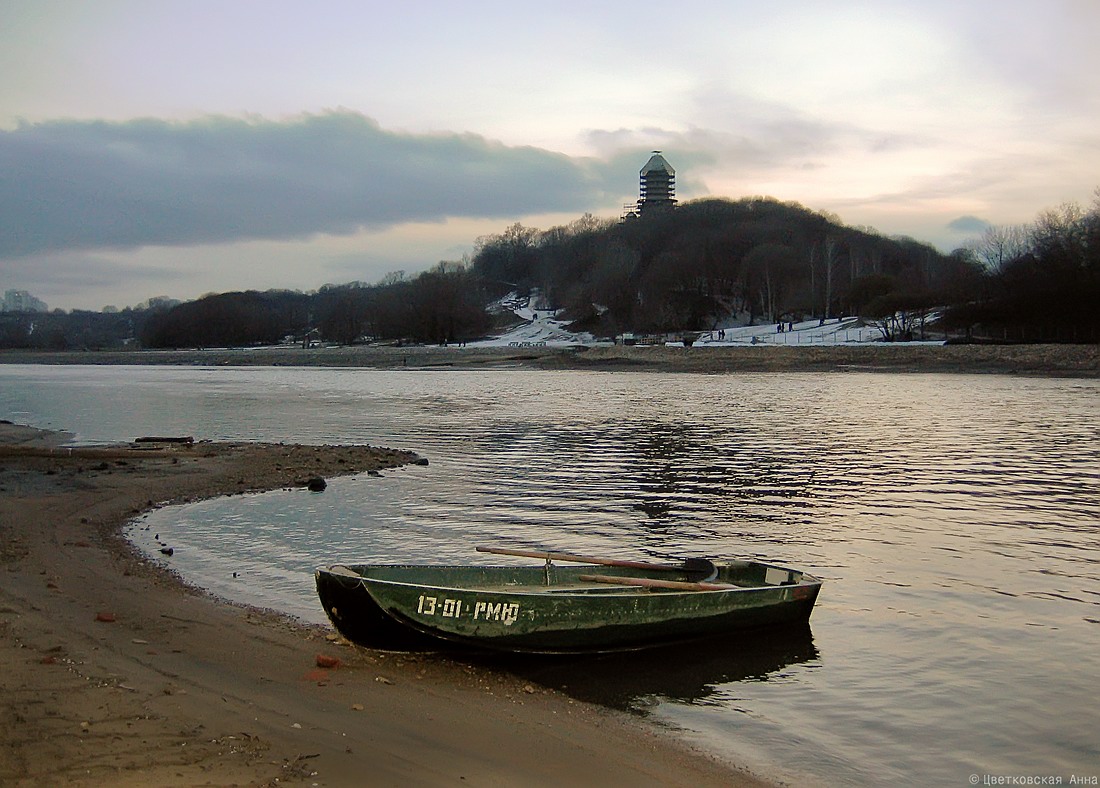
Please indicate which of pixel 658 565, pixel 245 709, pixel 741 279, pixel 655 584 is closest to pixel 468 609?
pixel 655 584

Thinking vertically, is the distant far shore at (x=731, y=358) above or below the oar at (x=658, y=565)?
above

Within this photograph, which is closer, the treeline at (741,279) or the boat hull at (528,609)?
the boat hull at (528,609)

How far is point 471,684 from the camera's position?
10.3 meters

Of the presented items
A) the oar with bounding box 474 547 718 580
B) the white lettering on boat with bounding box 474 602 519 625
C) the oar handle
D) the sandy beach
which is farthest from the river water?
the oar handle

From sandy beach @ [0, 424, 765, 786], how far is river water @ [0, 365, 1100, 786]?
91cm

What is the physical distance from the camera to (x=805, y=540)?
18.0m

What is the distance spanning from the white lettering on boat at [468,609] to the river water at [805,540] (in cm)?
77

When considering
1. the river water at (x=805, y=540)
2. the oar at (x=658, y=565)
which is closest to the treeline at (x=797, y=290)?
→ the river water at (x=805, y=540)

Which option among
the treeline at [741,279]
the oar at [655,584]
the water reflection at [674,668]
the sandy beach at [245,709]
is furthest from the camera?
the treeline at [741,279]

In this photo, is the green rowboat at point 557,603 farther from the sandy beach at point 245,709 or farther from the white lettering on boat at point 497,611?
the sandy beach at point 245,709

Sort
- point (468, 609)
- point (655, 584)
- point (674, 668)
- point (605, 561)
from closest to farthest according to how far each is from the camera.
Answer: point (468, 609) < point (674, 668) < point (655, 584) < point (605, 561)

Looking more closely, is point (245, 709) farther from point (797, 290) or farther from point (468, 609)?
point (797, 290)

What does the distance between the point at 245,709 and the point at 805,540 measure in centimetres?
1207

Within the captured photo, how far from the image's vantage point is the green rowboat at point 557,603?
34.5 ft
